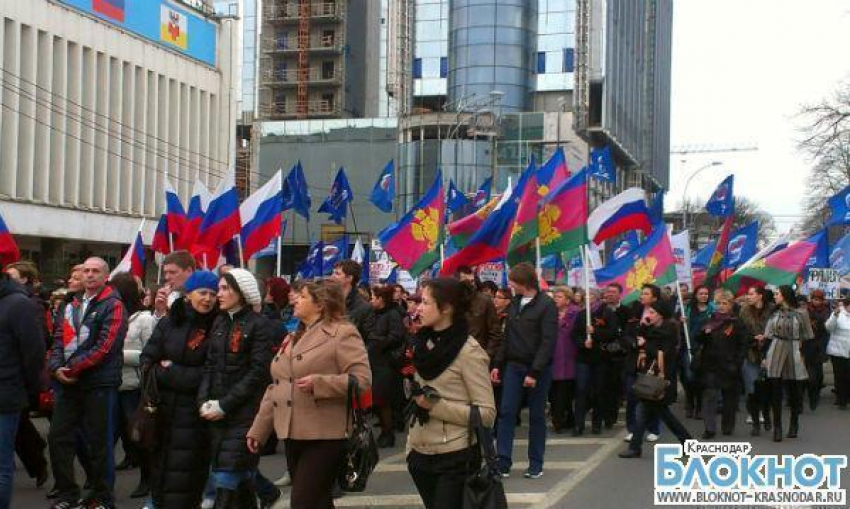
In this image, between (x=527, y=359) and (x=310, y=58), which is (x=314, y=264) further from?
(x=310, y=58)

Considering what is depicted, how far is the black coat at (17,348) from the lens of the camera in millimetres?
7043

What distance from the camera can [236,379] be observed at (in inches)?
272

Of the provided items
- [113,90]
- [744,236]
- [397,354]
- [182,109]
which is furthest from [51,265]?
[397,354]

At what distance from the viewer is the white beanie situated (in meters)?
7.00

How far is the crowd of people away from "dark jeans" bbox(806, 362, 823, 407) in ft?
11.6

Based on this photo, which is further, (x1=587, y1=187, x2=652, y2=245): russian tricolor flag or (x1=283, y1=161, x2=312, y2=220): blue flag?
(x1=283, y1=161, x2=312, y2=220): blue flag

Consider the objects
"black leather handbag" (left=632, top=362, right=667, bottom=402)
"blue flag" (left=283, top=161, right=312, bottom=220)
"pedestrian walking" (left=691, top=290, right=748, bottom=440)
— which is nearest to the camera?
"black leather handbag" (left=632, top=362, right=667, bottom=402)

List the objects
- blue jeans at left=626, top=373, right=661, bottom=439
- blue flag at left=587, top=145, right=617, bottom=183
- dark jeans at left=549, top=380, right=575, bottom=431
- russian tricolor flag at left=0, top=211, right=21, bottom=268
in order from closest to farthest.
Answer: russian tricolor flag at left=0, top=211, right=21, bottom=268 < blue jeans at left=626, top=373, right=661, bottom=439 < dark jeans at left=549, top=380, right=575, bottom=431 < blue flag at left=587, top=145, right=617, bottom=183

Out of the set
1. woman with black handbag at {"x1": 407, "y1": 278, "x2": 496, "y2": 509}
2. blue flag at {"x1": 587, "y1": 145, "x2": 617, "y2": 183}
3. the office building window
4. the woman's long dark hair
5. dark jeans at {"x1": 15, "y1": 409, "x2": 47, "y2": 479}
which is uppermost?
the office building window

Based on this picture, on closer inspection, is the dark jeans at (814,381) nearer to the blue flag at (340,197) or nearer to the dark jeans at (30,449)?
the blue flag at (340,197)

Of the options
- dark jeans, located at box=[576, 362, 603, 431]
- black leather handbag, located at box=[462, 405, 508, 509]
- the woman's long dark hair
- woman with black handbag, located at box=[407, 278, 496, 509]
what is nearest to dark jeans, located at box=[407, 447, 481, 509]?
woman with black handbag, located at box=[407, 278, 496, 509]

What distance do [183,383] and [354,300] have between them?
372cm

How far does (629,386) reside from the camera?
12.3 metres

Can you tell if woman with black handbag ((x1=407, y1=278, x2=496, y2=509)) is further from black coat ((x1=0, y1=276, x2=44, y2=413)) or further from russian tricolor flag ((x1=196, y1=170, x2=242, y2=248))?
russian tricolor flag ((x1=196, y1=170, x2=242, y2=248))
